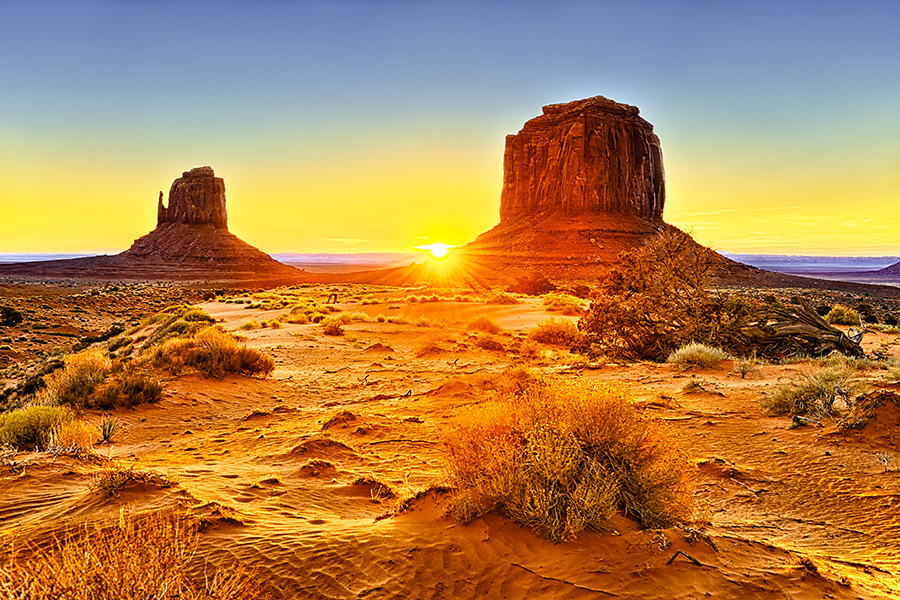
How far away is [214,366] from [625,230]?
73.9 m

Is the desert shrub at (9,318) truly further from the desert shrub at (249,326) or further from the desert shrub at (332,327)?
the desert shrub at (332,327)

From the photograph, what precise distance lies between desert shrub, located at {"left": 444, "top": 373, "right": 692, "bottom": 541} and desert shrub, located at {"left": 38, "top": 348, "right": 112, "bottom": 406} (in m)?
9.19

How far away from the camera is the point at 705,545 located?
13.1 feet

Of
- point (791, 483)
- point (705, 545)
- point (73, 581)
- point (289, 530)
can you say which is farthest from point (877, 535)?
point (73, 581)

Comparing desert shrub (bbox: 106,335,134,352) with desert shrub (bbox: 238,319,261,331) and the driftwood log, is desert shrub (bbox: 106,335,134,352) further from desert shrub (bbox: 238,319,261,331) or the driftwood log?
the driftwood log

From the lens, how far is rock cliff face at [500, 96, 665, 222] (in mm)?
88062

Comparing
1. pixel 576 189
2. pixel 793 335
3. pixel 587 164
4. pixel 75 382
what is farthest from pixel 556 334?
pixel 587 164

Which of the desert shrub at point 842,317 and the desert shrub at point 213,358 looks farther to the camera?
the desert shrub at point 842,317

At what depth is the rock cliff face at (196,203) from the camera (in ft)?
412

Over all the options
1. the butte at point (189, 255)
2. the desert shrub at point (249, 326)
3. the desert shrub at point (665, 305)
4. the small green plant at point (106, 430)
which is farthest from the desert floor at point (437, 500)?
the butte at point (189, 255)

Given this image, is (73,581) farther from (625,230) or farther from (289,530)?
(625,230)

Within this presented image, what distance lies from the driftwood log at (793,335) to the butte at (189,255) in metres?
82.5

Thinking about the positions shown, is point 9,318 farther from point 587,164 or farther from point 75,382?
point 587,164

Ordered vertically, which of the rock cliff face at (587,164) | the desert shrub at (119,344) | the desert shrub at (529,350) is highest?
the rock cliff face at (587,164)
